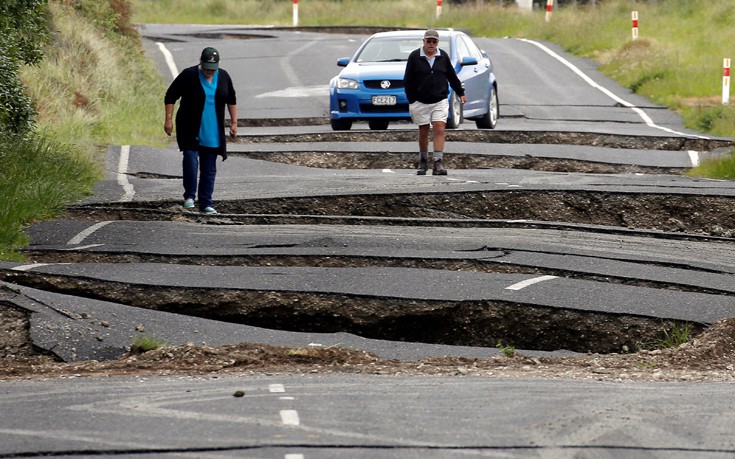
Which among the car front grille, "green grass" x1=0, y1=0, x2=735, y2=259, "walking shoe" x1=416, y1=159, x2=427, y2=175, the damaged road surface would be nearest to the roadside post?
"green grass" x1=0, y1=0, x2=735, y2=259

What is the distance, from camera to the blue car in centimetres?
1978

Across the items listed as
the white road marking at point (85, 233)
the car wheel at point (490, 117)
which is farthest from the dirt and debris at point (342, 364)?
the car wheel at point (490, 117)

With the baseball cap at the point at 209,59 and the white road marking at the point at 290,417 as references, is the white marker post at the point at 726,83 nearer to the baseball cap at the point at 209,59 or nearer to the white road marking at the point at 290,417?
the baseball cap at the point at 209,59

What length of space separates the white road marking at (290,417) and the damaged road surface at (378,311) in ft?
0.05

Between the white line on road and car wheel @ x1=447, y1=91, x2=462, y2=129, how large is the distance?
896 cm

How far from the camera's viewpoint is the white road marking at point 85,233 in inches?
437

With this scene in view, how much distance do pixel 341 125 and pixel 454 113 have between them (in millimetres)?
1900

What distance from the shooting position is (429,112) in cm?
1605

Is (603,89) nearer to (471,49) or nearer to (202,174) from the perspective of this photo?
(471,49)

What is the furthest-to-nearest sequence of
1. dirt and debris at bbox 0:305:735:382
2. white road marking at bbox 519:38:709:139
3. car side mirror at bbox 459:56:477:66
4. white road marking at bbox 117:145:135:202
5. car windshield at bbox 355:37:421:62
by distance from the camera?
white road marking at bbox 519:38:709:139
car windshield at bbox 355:37:421:62
car side mirror at bbox 459:56:477:66
white road marking at bbox 117:145:135:202
dirt and debris at bbox 0:305:735:382

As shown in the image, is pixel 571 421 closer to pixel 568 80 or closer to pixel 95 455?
pixel 95 455

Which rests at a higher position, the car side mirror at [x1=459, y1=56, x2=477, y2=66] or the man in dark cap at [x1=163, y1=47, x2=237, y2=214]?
the car side mirror at [x1=459, y1=56, x2=477, y2=66]

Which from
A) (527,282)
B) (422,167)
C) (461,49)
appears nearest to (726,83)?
(461,49)

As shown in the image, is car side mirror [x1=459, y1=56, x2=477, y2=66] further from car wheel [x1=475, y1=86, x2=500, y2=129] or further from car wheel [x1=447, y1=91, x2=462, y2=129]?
car wheel [x1=475, y1=86, x2=500, y2=129]
